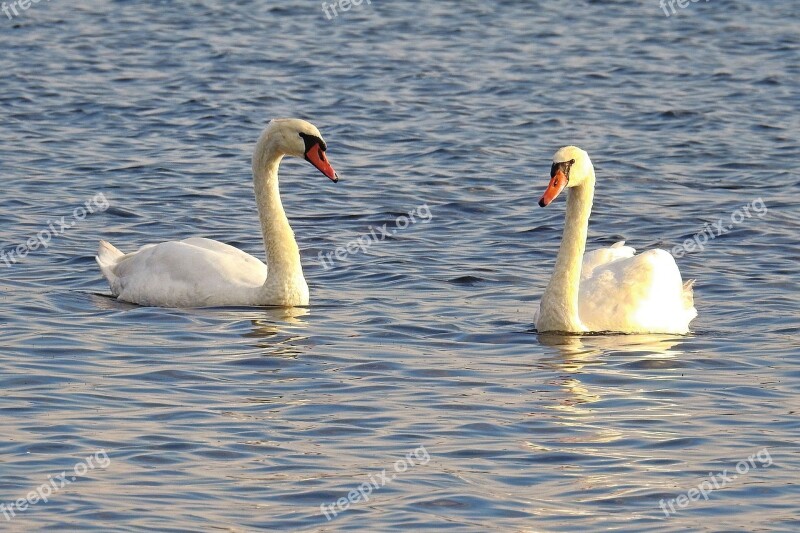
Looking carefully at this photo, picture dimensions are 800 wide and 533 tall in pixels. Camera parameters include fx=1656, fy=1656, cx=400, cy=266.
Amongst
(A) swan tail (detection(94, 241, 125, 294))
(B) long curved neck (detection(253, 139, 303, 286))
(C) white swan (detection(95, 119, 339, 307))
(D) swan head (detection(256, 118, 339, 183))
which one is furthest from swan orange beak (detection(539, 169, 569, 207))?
(A) swan tail (detection(94, 241, 125, 294))

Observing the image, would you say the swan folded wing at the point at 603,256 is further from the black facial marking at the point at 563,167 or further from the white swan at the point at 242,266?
the white swan at the point at 242,266

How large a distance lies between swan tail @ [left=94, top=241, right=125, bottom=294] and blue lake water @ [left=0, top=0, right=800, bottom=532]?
0.24m

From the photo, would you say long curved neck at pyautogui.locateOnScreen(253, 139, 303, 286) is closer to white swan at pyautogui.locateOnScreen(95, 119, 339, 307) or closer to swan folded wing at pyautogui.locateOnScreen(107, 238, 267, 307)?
white swan at pyautogui.locateOnScreen(95, 119, 339, 307)

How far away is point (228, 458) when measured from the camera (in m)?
8.31

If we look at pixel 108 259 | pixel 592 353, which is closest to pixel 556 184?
pixel 592 353

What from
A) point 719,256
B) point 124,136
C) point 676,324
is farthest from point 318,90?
point 676,324

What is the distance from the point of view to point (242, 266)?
40.9 ft

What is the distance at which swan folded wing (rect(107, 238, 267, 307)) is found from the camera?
12.1 meters

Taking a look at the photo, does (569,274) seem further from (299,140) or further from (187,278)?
(187,278)

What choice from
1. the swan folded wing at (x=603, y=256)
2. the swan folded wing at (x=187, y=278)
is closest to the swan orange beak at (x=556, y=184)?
the swan folded wing at (x=603, y=256)

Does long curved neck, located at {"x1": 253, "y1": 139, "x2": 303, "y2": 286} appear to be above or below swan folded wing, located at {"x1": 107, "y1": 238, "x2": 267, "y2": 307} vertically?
above

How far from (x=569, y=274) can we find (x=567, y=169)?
724mm

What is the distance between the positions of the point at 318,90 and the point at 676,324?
11437 mm

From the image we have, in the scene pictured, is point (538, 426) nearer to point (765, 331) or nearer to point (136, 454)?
point (136, 454)
